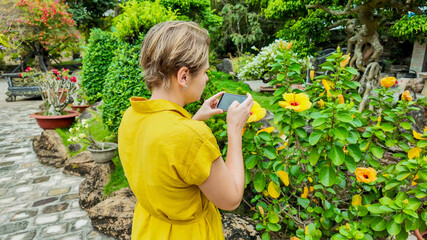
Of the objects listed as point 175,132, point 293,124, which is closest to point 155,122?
point 175,132

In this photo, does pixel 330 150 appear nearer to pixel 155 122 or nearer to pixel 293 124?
pixel 293 124

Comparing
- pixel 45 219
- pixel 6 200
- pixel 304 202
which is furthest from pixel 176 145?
pixel 6 200

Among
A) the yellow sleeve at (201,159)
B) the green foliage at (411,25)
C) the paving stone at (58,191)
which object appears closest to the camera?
the yellow sleeve at (201,159)

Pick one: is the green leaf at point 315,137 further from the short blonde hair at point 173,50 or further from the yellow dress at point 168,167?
the short blonde hair at point 173,50

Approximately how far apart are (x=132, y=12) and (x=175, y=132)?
285 centimetres

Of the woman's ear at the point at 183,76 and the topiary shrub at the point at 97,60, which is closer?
the woman's ear at the point at 183,76

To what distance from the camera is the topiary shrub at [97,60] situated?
247 inches

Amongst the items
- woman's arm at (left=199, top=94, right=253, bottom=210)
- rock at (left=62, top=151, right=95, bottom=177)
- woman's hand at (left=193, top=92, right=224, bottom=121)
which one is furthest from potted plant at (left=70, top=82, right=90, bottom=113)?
woman's arm at (left=199, top=94, right=253, bottom=210)

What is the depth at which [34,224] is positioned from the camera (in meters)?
3.10

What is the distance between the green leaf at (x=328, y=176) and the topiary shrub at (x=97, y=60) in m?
5.77

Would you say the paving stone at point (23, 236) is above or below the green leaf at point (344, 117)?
below

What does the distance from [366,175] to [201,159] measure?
1.07 m

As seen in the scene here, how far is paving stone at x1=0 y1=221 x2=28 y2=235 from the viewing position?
2.99m

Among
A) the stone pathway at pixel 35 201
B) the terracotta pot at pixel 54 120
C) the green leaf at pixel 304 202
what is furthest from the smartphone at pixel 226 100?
the terracotta pot at pixel 54 120
